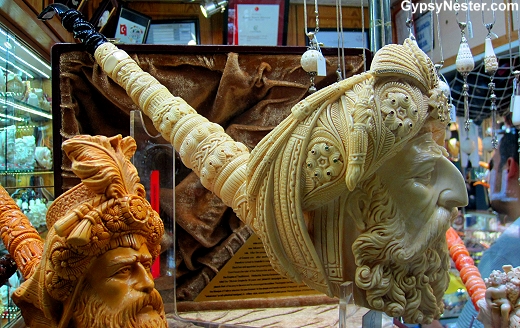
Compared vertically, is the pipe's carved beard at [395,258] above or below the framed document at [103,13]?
below

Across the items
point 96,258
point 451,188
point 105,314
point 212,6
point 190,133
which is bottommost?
point 105,314

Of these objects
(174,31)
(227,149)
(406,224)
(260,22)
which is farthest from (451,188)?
(174,31)

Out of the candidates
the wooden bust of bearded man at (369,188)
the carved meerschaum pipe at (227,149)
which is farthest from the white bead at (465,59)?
the carved meerschaum pipe at (227,149)

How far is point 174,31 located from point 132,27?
30 centimetres

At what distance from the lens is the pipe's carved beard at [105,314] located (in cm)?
83

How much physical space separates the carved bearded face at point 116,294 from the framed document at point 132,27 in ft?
4.13

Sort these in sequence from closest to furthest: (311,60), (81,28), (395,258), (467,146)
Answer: (395,258), (311,60), (81,28), (467,146)

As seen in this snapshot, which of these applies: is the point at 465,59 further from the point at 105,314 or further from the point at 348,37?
the point at 105,314

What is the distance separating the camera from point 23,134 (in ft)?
6.55

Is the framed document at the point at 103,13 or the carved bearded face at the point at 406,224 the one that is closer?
the carved bearded face at the point at 406,224

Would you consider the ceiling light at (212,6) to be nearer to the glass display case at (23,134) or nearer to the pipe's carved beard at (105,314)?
the glass display case at (23,134)

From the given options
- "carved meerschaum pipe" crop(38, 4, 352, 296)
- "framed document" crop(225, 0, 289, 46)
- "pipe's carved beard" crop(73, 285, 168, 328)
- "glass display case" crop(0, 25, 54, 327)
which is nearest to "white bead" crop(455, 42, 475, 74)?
"carved meerschaum pipe" crop(38, 4, 352, 296)

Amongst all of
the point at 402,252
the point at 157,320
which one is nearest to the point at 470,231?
the point at 402,252

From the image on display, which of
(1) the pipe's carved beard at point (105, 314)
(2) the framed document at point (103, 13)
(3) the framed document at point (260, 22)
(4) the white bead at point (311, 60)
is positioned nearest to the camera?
(1) the pipe's carved beard at point (105, 314)
